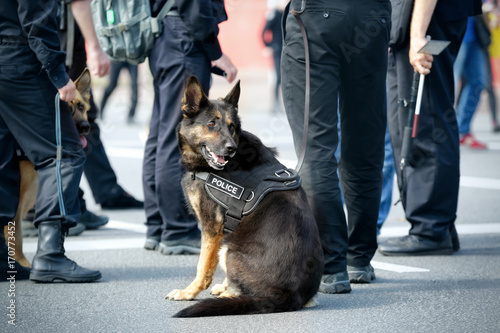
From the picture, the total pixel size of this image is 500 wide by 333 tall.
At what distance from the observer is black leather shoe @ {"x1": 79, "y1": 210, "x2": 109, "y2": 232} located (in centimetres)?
673

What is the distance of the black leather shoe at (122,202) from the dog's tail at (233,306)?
3572 mm

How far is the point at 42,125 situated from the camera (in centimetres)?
479

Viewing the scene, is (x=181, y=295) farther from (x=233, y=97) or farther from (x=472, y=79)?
(x=472, y=79)

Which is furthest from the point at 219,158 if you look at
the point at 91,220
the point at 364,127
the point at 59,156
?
the point at 91,220

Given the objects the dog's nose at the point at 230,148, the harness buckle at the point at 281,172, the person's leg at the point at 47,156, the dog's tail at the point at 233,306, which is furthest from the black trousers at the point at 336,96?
the person's leg at the point at 47,156

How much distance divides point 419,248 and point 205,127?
1.96 metres

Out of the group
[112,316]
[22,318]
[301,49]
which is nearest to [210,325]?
[112,316]

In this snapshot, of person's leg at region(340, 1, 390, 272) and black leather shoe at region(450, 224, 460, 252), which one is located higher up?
person's leg at region(340, 1, 390, 272)

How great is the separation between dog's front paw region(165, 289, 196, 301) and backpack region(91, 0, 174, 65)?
190 cm

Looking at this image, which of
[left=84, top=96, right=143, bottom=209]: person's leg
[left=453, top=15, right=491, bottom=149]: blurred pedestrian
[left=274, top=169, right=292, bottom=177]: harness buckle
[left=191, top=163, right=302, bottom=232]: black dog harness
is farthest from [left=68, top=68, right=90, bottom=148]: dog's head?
[left=453, top=15, right=491, bottom=149]: blurred pedestrian

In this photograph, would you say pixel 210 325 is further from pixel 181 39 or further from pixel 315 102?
pixel 181 39

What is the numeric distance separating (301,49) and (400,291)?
1.56 m

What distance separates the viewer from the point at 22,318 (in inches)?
164

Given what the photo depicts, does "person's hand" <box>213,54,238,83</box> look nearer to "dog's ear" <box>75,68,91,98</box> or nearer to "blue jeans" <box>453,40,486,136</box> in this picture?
"dog's ear" <box>75,68,91,98</box>
